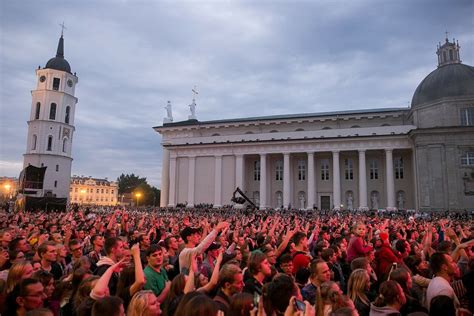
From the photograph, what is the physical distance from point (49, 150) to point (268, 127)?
41.6 metres

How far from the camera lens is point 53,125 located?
67375 mm

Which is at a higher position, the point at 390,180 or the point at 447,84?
the point at 447,84

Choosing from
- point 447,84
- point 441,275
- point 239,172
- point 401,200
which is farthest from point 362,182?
point 441,275

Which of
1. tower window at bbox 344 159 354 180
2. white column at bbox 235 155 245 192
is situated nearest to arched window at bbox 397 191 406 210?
tower window at bbox 344 159 354 180

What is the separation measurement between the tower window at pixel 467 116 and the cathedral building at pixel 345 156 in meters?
0.10

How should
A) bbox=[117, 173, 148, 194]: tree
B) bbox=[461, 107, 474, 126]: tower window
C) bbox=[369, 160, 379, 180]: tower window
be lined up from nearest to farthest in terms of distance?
bbox=[461, 107, 474, 126]: tower window, bbox=[369, 160, 379, 180]: tower window, bbox=[117, 173, 148, 194]: tree

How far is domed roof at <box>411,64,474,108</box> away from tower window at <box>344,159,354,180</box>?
11.0m

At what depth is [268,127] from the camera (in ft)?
186

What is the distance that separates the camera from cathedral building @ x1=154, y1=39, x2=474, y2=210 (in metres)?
39.2

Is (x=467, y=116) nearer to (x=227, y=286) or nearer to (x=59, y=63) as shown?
(x=227, y=286)

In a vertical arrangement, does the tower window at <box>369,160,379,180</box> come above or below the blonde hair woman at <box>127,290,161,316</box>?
above

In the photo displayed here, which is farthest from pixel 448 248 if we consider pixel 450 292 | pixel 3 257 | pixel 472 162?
pixel 472 162

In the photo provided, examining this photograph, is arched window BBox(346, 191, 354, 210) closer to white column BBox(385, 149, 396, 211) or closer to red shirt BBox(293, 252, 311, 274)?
white column BBox(385, 149, 396, 211)

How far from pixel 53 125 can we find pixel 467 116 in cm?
6645
